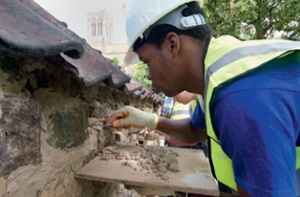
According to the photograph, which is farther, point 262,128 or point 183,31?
point 183,31

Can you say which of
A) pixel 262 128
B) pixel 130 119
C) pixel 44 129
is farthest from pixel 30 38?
pixel 130 119

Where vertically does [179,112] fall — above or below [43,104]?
below

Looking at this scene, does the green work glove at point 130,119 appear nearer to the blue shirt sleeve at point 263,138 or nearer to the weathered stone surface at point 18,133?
the weathered stone surface at point 18,133

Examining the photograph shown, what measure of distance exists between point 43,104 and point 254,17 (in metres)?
7.20

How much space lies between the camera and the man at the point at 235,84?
70 centimetres

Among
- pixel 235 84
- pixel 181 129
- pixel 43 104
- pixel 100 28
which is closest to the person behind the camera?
pixel 235 84

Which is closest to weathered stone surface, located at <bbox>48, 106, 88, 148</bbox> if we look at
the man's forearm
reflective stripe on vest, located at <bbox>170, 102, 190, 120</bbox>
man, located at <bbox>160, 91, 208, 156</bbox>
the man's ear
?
the man's ear

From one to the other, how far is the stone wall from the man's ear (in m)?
0.44

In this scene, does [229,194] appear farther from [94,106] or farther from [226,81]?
[94,106]

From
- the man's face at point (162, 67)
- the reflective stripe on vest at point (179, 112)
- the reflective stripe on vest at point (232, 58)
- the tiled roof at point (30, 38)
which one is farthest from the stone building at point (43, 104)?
the reflective stripe on vest at point (179, 112)

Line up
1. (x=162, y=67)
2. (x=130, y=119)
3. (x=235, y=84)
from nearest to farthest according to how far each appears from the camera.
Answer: (x=235, y=84)
(x=162, y=67)
(x=130, y=119)

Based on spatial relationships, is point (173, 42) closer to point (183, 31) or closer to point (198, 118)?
point (183, 31)

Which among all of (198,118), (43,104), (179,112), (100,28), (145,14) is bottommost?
(179,112)

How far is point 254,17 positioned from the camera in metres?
6.89
